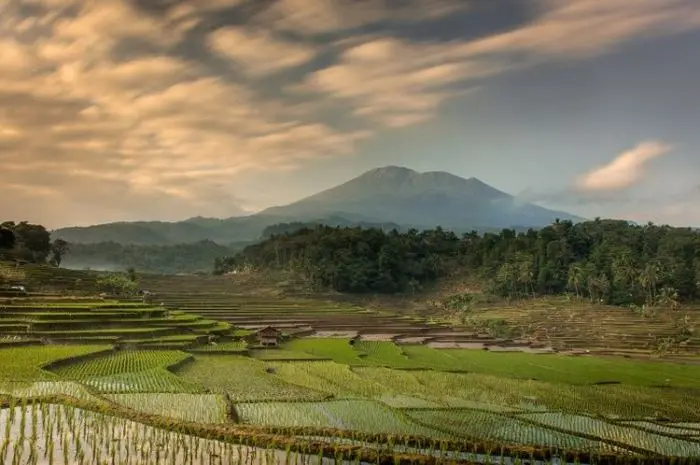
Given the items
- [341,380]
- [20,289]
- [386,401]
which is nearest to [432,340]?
[341,380]

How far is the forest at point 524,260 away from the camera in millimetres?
62363

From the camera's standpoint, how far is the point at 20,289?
129 ft

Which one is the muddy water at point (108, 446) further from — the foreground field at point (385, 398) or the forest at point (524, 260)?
the forest at point (524, 260)

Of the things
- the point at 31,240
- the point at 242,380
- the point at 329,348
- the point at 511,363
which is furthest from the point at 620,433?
the point at 31,240

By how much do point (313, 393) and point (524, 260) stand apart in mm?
59450

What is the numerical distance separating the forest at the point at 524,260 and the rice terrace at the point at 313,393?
844 inches

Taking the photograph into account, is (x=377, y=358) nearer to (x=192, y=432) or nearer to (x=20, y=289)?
(x=192, y=432)

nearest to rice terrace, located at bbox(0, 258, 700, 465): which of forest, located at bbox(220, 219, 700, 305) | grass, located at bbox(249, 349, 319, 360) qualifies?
grass, located at bbox(249, 349, 319, 360)

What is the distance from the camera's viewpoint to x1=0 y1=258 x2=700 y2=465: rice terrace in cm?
1302

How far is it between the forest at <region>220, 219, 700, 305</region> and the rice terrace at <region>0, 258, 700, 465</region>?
70.3 feet

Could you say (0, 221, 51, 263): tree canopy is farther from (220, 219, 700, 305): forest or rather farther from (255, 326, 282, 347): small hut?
(255, 326, 282, 347): small hut

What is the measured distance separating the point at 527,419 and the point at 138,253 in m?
164

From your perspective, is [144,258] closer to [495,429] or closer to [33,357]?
[33,357]

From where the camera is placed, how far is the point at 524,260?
7488 cm
